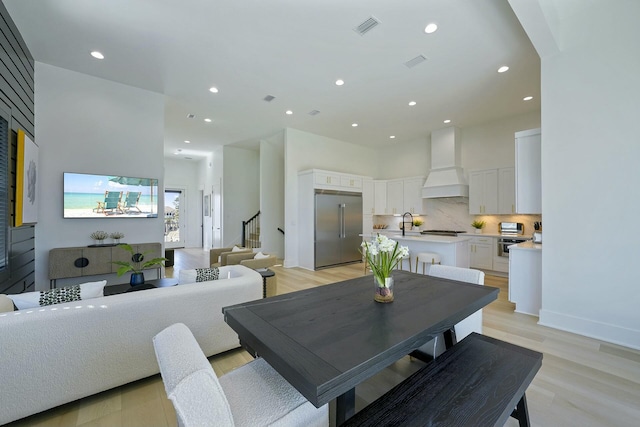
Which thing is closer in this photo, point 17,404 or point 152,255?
point 17,404

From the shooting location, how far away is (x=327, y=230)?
248 inches

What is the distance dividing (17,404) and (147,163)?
3720 mm

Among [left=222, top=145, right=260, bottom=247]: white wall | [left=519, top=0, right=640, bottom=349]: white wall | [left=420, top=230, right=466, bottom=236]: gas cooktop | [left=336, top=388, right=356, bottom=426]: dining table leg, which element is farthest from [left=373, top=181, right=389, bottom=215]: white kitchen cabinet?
[left=336, top=388, right=356, bottom=426]: dining table leg

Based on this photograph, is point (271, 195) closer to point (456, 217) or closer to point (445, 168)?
point (445, 168)

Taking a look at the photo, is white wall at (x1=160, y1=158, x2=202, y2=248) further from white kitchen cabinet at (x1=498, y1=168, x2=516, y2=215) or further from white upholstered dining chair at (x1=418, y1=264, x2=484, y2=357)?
white upholstered dining chair at (x1=418, y1=264, x2=484, y2=357)

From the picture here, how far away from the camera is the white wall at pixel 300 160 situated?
249 inches

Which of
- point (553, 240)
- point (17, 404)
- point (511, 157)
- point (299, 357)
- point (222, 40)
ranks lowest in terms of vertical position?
point (17, 404)

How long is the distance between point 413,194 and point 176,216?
8659mm

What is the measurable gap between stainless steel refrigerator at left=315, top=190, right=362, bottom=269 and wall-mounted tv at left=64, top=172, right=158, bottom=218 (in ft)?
10.8

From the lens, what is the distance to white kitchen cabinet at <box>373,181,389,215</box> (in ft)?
24.5

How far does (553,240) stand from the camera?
2975mm

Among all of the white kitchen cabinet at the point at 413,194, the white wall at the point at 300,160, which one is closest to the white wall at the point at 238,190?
the white wall at the point at 300,160

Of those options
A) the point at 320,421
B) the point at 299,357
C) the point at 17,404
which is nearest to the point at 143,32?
the point at 17,404

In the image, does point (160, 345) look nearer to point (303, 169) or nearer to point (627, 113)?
point (627, 113)
